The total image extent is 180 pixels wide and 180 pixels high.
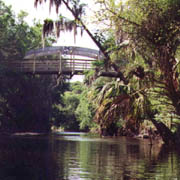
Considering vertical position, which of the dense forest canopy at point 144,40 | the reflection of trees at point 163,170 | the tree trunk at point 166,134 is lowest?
the reflection of trees at point 163,170

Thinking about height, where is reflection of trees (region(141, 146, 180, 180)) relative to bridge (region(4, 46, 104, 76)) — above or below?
below

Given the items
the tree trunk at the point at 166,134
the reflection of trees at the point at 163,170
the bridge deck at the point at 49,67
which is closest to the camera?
the reflection of trees at the point at 163,170

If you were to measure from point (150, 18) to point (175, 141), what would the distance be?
651 inches

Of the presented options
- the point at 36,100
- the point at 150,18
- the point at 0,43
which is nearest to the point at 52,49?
the point at 0,43

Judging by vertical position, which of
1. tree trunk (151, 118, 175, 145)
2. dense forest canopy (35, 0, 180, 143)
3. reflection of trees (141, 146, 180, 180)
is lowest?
reflection of trees (141, 146, 180, 180)

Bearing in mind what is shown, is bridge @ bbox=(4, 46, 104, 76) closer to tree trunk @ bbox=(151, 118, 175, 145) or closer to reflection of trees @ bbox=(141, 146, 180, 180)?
tree trunk @ bbox=(151, 118, 175, 145)

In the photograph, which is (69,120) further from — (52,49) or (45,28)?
(45,28)

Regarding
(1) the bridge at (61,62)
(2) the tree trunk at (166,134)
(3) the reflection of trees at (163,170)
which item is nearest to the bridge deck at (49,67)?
(1) the bridge at (61,62)

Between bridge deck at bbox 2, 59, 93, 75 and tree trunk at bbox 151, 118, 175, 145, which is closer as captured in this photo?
tree trunk at bbox 151, 118, 175, 145

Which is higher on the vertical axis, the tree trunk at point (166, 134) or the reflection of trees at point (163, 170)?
the tree trunk at point (166, 134)

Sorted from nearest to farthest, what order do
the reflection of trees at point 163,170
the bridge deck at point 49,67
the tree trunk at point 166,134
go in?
the reflection of trees at point 163,170, the tree trunk at point 166,134, the bridge deck at point 49,67

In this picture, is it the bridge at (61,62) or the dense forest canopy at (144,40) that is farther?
the bridge at (61,62)

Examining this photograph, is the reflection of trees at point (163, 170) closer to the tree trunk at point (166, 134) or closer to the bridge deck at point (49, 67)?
the tree trunk at point (166, 134)

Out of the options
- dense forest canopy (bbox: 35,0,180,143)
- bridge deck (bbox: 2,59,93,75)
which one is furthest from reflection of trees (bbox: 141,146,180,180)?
bridge deck (bbox: 2,59,93,75)
